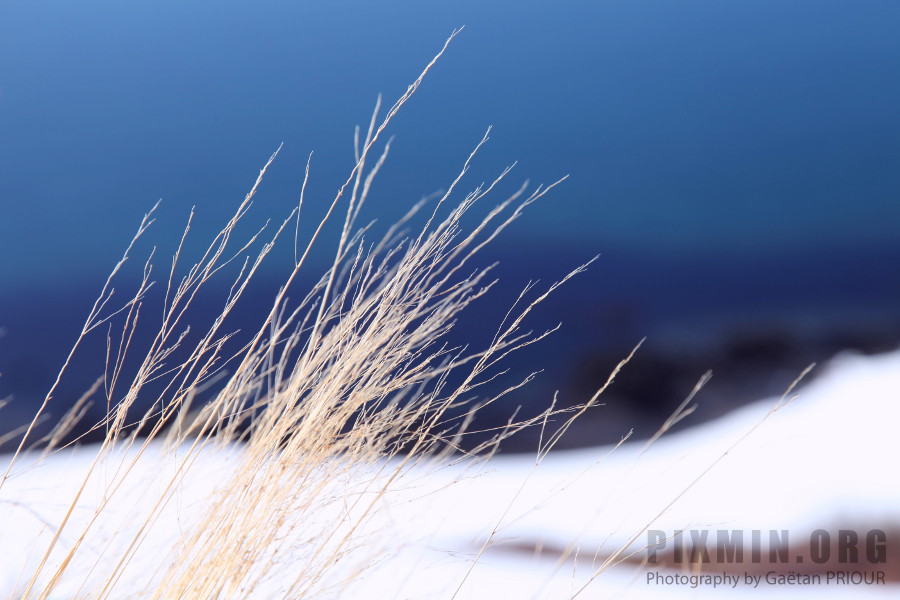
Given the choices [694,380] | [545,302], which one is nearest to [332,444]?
[545,302]

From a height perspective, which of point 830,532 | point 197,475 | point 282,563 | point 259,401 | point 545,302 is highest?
point 545,302

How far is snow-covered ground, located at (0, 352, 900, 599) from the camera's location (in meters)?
0.99

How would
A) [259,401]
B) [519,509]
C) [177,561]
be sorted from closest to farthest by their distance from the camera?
[177,561] < [259,401] < [519,509]

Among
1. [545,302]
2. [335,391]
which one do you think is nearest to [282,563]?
[335,391]

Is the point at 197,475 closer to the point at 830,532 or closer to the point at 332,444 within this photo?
the point at 332,444

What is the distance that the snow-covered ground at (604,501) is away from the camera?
99 centimetres

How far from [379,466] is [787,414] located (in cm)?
148

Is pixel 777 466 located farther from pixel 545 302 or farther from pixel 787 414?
pixel 545 302

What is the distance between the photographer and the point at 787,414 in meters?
2.01

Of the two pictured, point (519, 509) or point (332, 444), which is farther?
point (519, 509)

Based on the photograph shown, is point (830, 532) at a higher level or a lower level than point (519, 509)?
lower

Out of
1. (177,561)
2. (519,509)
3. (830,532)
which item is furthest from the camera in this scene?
(830,532)

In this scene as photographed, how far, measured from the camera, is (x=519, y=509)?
3.82 ft

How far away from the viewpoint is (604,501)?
87 cm
